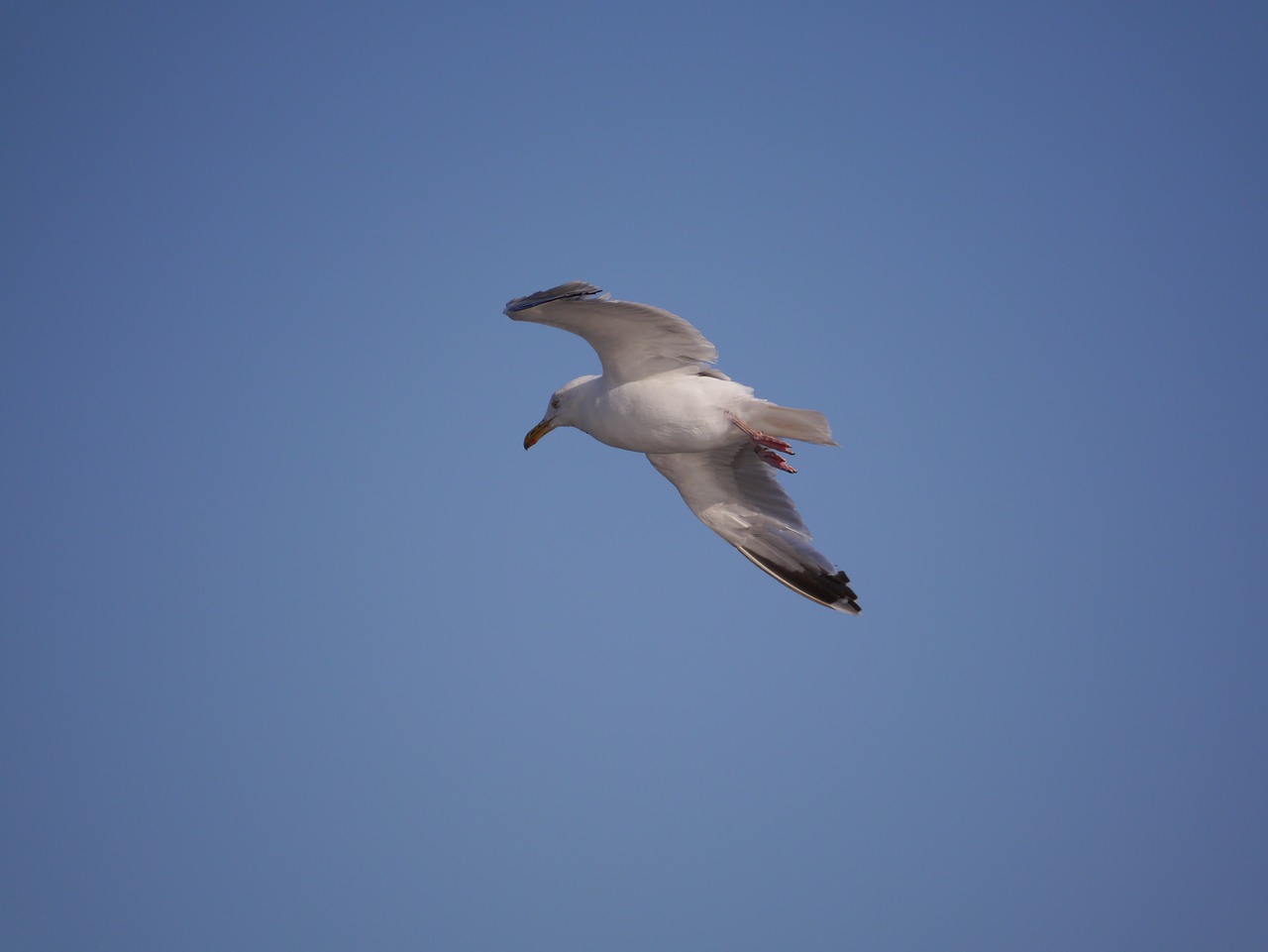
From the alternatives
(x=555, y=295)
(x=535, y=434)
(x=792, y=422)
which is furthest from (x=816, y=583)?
(x=555, y=295)

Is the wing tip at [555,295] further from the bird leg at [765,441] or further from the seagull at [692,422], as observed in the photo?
the bird leg at [765,441]

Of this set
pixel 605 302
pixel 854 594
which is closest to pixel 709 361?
pixel 605 302

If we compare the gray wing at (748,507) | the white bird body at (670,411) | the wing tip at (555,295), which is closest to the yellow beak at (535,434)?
the white bird body at (670,411)

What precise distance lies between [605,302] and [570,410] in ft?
5.91

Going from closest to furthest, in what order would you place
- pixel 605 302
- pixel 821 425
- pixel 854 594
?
pixel 605 302 < pixel 821 425 < pixel 854 594

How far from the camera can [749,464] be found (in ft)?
33.4

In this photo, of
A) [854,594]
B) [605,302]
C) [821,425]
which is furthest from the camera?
[854,594]

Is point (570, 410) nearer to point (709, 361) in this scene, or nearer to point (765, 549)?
point (709, 361)

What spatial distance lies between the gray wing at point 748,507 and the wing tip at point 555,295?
2.10 metres

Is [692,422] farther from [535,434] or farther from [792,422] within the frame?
[535,434]

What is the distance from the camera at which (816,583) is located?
9.77m

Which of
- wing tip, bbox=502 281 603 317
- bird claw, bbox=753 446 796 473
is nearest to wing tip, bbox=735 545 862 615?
bird claw, bbox=753 446 796 473

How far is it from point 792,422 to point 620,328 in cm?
137

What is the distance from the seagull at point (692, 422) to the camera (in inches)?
341
